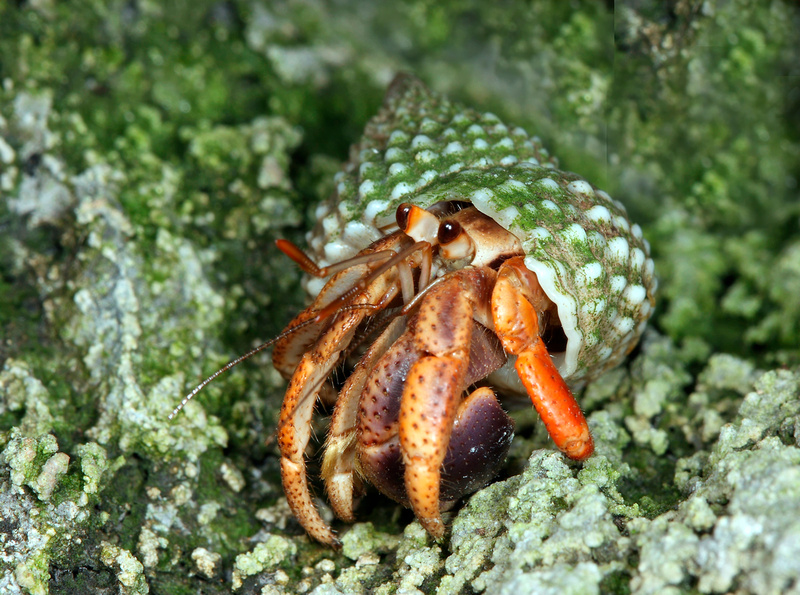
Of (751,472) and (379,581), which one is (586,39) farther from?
(379,581)

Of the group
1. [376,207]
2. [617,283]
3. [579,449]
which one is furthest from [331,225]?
[579,449]

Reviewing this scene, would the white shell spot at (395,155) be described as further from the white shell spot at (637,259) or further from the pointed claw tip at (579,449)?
the pointed claw tip at (579,449)

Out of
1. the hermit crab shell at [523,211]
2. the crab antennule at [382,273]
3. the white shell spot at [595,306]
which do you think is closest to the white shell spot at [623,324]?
the hermit crab shell at [523,211]

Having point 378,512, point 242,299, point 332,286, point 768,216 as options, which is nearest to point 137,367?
point 242,299

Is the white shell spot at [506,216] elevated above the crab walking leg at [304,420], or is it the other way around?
the white shell spot at [506,216]

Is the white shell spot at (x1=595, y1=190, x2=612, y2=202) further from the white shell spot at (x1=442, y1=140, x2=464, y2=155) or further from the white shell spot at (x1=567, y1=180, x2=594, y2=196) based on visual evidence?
the white shell spot at (x1=442, y1=140, x2=464, y2=155)

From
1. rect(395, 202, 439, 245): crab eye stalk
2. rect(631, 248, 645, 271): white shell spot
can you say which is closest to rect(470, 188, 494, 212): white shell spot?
rect(395, 202, 439, 245): crab eye stalk
